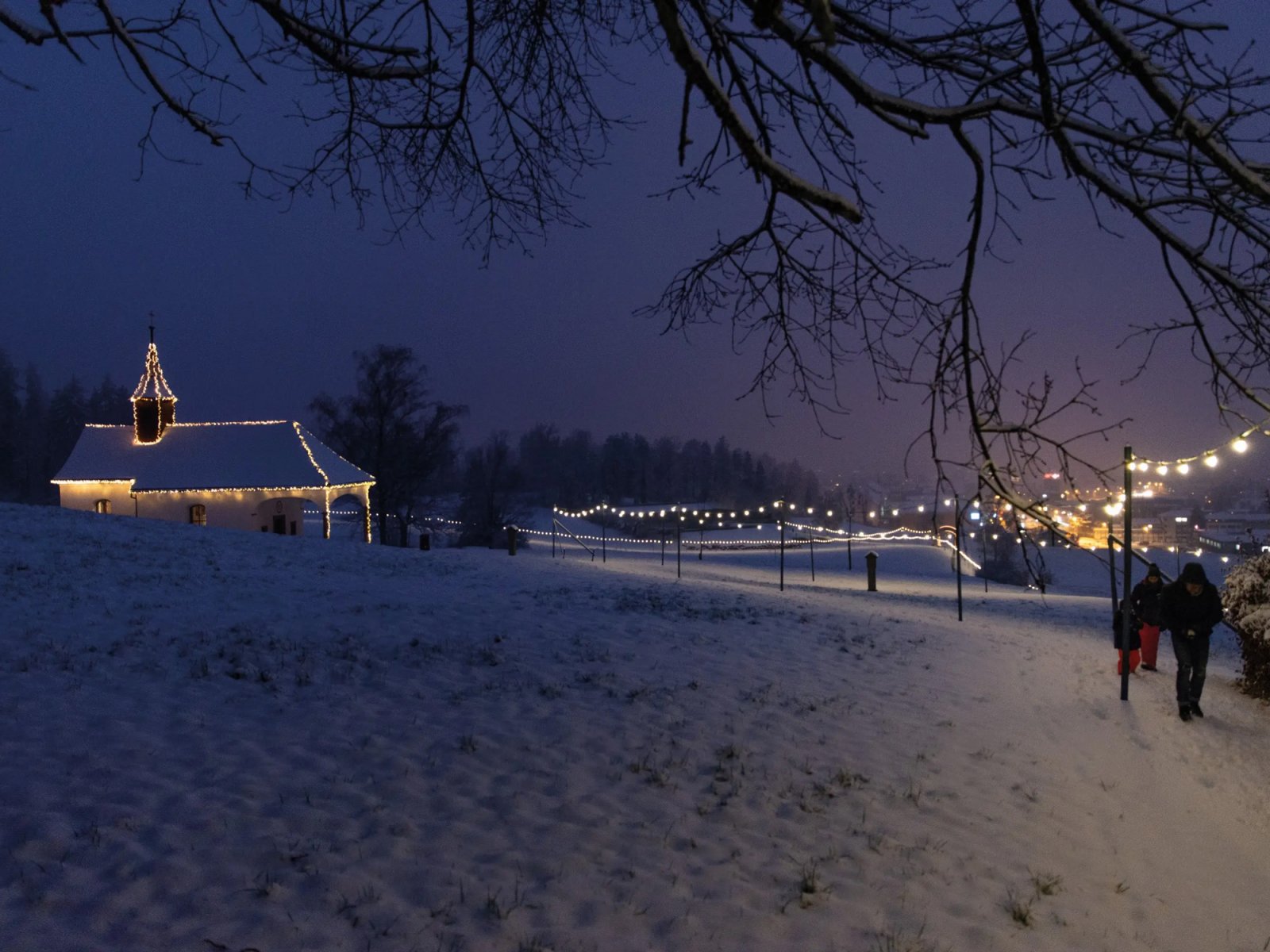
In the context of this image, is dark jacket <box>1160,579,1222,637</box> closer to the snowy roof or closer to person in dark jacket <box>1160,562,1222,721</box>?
person in dark jacket <box>1160,562,1222,721</box>

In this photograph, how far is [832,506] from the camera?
299 ft

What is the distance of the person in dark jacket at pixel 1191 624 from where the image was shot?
7.77 m

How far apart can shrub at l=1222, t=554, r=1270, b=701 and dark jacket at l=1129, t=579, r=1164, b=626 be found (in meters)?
1.16

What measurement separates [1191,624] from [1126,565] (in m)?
2.48

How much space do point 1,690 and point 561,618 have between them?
5957 mm

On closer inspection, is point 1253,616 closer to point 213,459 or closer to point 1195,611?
point 1195,611

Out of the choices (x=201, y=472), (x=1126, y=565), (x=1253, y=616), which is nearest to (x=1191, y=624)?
(x=1253, y=616)

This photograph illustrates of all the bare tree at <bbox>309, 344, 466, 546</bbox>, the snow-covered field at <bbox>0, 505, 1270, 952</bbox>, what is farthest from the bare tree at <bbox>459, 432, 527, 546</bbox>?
the snow-covered field at <bbox>0, 505, 1270, 952</bbox>

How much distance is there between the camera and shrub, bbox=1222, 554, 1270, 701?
9078mm

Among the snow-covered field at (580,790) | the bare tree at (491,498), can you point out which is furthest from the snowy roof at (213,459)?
the snow-covered field at (580,790)

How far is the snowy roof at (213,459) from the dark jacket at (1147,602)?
27473 mm

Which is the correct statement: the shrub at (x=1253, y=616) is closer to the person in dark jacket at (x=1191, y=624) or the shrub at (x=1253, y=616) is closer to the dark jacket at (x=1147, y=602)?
the dark jacket at (x=1147, y=602)

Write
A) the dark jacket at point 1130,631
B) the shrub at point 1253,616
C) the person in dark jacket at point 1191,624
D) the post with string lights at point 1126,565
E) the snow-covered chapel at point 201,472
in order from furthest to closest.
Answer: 1. the snow-covered chapel at point 201,472
2. the shrub at point 1253,616
3. the dark jacket at point 1130,631
4. the person in dark jacket at point 1191,624
5. the post with string lights at point 1126,565

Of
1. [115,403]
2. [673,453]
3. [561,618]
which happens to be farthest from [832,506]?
[561,618]
